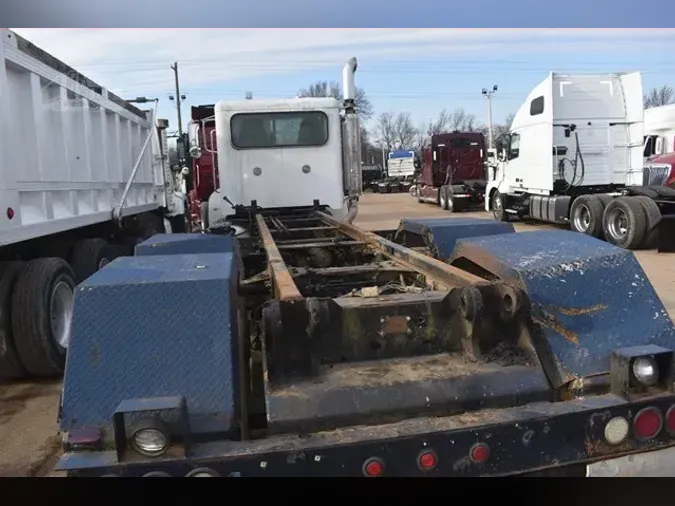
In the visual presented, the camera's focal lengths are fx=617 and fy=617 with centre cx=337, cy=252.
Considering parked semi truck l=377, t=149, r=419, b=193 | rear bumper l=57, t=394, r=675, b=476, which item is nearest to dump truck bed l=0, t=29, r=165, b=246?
rear bumper l=57, t=394, r=675, b=476

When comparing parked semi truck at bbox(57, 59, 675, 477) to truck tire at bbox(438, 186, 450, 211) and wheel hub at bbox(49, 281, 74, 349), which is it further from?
truck tire at bbox(438, 186, 450, 211)

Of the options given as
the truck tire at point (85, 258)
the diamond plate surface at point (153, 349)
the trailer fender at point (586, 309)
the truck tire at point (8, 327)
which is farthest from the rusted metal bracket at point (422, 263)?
the truck tire at point (85, 258)

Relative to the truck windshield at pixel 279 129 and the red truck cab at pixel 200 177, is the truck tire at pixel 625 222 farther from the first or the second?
the red truck cab at pixel 200 177

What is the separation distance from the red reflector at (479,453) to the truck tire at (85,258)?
5.36m

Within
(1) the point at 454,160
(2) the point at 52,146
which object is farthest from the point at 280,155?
(1) the point at 454,160

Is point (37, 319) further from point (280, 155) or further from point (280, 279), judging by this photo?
point (280, 155)

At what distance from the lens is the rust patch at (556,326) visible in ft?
8.57

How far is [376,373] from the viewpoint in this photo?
2.54 meters

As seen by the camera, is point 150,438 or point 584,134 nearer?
point 150,438

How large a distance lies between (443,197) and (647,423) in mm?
22400

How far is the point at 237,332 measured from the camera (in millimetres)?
2475

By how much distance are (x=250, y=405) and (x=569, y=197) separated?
1321cm

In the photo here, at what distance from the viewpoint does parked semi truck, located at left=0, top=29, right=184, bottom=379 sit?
4660 millimetres

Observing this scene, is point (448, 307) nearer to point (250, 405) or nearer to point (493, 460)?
point (493, 460)
